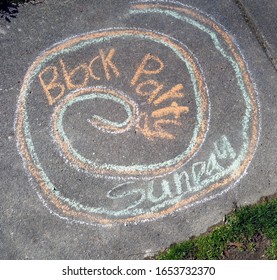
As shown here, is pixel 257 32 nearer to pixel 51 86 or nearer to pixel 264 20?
pixel 264 20

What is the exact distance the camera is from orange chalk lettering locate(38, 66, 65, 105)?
537 cm

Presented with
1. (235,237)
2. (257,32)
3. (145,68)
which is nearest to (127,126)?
(145,68)

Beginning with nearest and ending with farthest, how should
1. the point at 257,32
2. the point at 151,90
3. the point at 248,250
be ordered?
the point at 248,250 < the point at 151,90 < the point at 257,32

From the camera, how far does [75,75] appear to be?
5488 mm

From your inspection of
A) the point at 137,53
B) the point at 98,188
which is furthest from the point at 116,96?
the point at 98,188

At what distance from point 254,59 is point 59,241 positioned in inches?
121

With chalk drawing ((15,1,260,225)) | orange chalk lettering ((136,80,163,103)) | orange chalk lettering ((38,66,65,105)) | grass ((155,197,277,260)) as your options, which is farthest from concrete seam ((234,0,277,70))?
orange chalk lettering ((38,66,65,105))

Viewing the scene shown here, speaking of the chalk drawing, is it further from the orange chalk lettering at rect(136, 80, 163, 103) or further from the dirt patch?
the dirt patch

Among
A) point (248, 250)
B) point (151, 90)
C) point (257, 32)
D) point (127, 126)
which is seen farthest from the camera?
point (257, 32)

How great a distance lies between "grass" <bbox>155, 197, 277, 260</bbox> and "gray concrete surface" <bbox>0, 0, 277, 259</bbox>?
9 cm

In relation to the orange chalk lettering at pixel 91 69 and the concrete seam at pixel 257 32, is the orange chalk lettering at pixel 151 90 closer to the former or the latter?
the orange chalk lettering at pixel 91 69

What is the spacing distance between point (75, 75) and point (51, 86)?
0.99ft

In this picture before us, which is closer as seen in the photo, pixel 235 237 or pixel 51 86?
pixel 235 237

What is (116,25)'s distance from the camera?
5.75 meters
